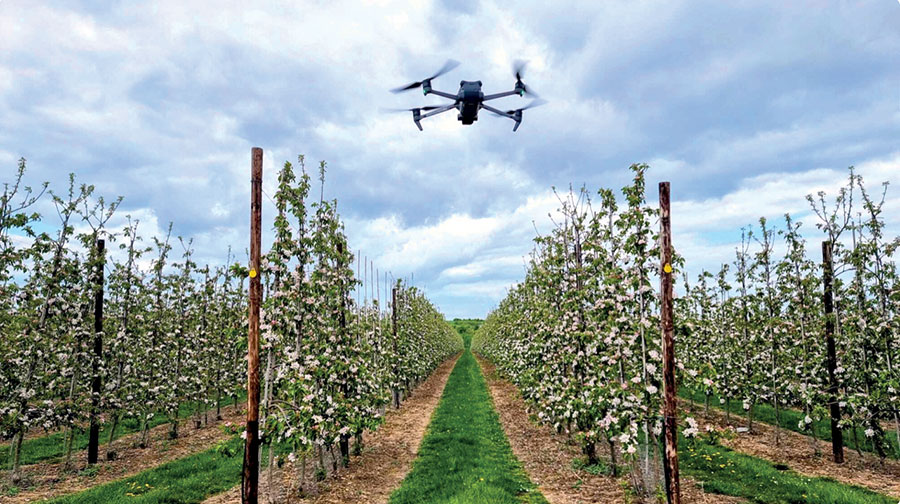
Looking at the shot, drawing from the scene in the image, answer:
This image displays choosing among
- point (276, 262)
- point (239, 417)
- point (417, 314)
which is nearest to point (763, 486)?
point (276, 262)

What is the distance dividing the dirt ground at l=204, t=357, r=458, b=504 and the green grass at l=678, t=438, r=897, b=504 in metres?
7.49

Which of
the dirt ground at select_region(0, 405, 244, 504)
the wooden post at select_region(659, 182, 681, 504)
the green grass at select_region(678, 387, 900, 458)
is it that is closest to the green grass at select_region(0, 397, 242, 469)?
the dirt ground at select_region(0, 405, 244, 504)

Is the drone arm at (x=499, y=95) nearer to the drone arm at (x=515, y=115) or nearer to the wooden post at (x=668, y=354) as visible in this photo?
the drone arm at (x=515, y=115)

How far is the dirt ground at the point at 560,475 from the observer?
35.9 ft

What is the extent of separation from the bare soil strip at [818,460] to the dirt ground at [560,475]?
455cm

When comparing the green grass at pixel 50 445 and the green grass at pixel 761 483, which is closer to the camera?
the green grass at pixel 761 483

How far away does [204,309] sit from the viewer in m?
22.3

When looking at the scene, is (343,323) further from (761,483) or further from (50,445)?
(50,445)

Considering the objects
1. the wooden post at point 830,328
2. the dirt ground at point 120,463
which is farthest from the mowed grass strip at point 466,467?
the wooden post at point 830,328

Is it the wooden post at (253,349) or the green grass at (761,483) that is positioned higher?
the wooden post at (253,349)

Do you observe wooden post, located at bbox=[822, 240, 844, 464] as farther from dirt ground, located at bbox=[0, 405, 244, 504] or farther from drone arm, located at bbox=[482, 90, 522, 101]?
dirt ground, located at bbox=[0, 405, 244, 504]

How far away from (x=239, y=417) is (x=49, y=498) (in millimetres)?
11387

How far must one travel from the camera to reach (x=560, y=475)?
42.2 feet

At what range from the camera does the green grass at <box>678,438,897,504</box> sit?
10.6m
